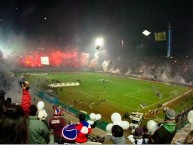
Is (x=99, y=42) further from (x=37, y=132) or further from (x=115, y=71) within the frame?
(x=37, y=132)

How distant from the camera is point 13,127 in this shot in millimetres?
2768

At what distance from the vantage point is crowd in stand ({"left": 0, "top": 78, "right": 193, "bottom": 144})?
111 inches

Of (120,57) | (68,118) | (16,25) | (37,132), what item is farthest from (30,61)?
(37,132)

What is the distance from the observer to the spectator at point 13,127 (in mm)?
2775

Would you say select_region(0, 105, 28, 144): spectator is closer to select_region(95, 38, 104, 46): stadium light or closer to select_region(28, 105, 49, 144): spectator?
select_region(28, 105, 49, 144): spectator

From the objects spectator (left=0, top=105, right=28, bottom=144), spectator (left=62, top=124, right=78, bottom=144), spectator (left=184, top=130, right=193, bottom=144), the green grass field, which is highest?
spectator (left=0, top=105, right=28, bottom=144)

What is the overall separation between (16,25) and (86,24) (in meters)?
18.9

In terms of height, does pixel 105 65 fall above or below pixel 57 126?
above

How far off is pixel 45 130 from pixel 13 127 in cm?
275

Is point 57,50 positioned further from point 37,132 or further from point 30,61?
point 37,132

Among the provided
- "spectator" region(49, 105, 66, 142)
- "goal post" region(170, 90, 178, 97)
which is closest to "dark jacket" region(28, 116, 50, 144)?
"spectator" region(49, 105, 66, 142)

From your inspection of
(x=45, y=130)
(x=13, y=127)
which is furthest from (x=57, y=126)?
(x=13, y=127)

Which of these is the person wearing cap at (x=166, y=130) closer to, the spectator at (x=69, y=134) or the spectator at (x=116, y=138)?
the spectator at (x=116, y=138)

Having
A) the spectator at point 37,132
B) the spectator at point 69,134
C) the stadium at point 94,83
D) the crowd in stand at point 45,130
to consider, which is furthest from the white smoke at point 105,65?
the spectator at point 37,132
